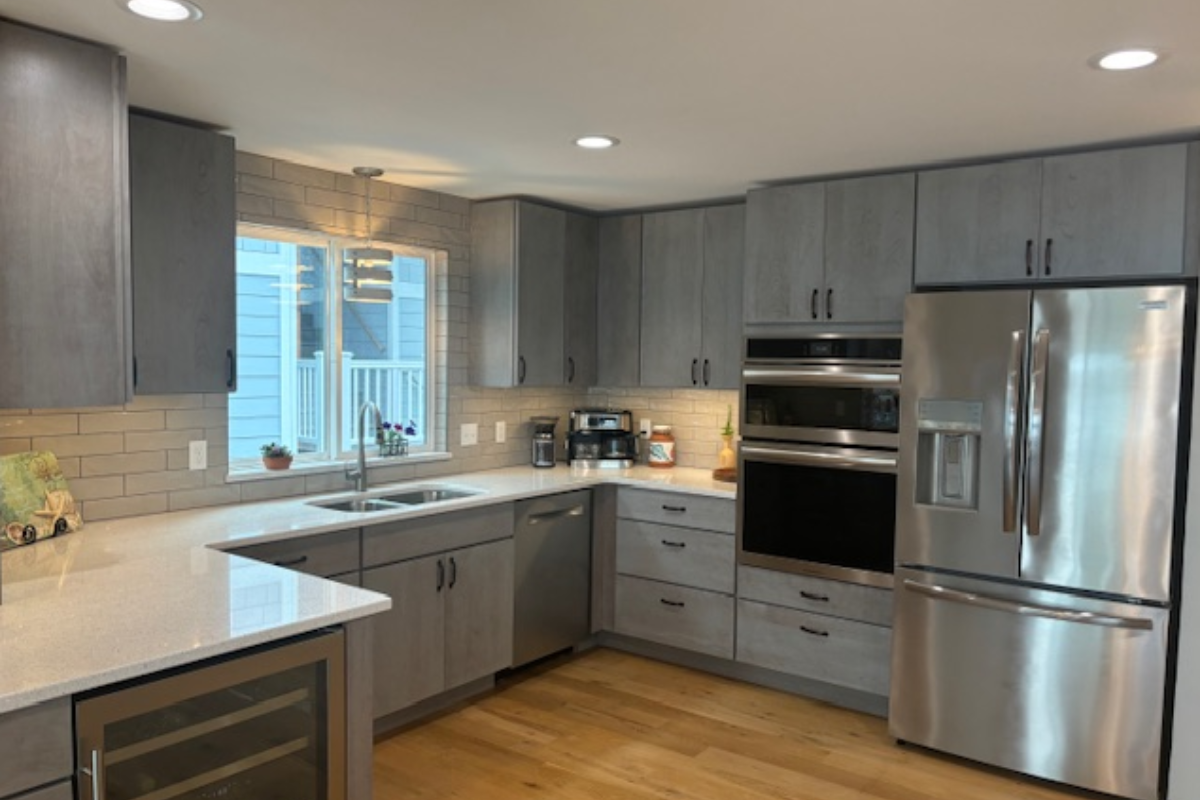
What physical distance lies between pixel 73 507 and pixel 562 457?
8.25 feet

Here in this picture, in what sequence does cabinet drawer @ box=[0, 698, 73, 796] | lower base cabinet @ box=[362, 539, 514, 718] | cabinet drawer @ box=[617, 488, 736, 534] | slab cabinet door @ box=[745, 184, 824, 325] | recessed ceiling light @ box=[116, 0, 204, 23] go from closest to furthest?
1. cabinet drawer @ box=[0, 698, 73, 796]
2. recessed ceiling light @ box=[116, 0, 204, 23]
3. lower base cabinet @ box=[362, 539, 514, 718]
4. slab cabinet door @ box=[745, 184, 824, 325]
5. cabinet drawer @ box=[617, 488, 736, 534]

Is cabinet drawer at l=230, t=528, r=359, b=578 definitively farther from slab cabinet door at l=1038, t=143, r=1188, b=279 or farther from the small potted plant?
slab cabinet door at l=1038, t=143, r=1188, b=279

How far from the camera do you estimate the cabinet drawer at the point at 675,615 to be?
391cm

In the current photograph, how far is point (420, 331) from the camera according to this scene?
4.22 m

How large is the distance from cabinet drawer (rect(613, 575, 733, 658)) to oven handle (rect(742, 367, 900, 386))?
1.00m

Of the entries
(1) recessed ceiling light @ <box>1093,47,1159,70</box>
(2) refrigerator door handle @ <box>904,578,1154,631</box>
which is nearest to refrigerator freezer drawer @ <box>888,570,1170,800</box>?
(2) refrigerator door handle @ <box>904,578,1154,631</box>

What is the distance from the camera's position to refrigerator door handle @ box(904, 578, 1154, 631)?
9.34 feet

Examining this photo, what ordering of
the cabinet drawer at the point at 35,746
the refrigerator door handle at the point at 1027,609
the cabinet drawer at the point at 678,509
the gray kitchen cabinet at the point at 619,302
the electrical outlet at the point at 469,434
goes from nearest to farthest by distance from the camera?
the cabinet drawer at the point at 35,746, the refrigerator door handle at the point at 1027,609, the cabinet drawer at the point at 678,509, the electrical outlet at the point at 469,434, the gray kitchen cabinet at the point at 619,302

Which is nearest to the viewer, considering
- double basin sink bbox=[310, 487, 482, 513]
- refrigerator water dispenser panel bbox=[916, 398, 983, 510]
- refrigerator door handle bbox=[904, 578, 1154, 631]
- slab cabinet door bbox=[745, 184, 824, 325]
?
refrigerator door handle bbox=[904, 578, 1154, 631]

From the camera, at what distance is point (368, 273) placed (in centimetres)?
350

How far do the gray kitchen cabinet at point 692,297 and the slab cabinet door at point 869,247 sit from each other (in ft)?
2.17

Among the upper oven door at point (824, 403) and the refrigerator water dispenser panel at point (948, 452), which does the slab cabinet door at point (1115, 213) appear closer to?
the refrigerator water dispenser panel at point (948, 452)

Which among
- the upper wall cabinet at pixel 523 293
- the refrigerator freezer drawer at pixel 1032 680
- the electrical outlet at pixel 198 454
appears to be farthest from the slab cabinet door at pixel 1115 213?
the electrical outlet at pixel 198 454

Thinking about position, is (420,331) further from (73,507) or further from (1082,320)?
(1082,320)
